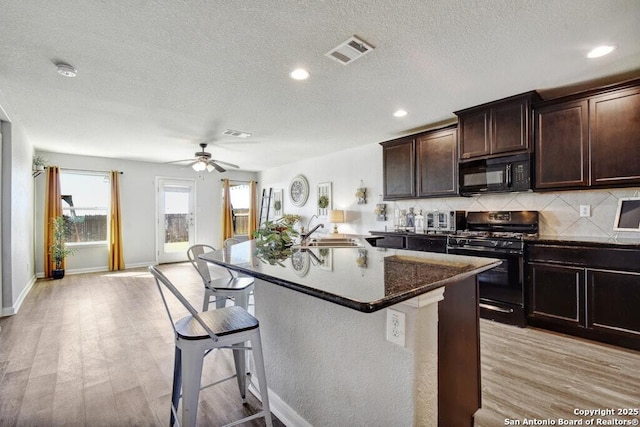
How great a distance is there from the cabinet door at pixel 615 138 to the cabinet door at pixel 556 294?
91 cm

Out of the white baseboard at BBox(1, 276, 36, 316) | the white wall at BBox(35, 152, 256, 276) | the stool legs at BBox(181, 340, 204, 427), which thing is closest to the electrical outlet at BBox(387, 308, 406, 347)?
the stool legs at BBox(181, 340, 204, 427)

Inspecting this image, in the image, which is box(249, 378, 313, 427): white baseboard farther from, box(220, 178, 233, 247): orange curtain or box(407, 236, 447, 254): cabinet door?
box(220, 178, 233, 247): orange curtain

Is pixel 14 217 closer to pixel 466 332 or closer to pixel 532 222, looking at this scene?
pixel 466 332

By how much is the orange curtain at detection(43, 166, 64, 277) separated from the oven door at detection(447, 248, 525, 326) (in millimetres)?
7084

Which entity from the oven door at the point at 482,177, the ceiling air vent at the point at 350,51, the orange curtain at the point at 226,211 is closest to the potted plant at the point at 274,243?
the ceiling air vent at the point at 350,51

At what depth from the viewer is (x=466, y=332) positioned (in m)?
1.48

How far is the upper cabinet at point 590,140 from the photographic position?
265 centimetres

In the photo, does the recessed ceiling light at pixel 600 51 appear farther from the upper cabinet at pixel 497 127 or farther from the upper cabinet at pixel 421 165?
the upper cabinet at pixel 421 165

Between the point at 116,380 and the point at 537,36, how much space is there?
3831 millimetres

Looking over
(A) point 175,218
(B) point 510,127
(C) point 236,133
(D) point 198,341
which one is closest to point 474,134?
(B) point 510,127

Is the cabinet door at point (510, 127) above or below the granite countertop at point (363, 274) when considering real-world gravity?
above

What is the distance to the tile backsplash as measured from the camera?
301 cm

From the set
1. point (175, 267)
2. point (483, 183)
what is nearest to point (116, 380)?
point (483, 183)

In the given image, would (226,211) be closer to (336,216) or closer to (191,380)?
(336,216)
